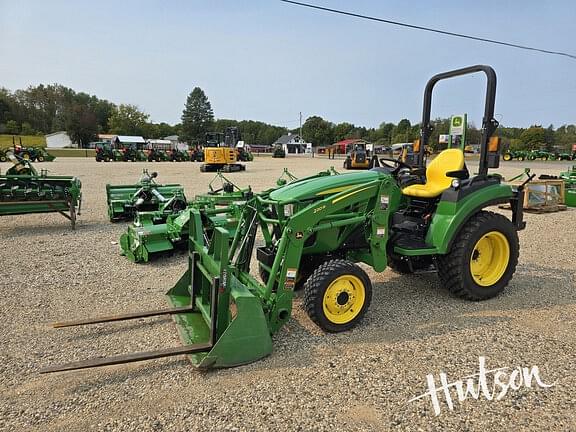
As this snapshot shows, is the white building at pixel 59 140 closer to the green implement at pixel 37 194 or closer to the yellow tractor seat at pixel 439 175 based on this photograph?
the green implement at pixel 37 194

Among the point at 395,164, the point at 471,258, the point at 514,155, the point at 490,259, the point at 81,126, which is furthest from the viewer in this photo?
the point at 81,126

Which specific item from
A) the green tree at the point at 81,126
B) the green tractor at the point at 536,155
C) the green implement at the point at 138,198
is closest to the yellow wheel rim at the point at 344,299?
the green implement at the point at 138,198

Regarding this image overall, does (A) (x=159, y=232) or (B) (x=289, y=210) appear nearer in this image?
(B) (x=289, y=210)

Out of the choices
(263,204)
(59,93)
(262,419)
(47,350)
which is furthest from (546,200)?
(59,93)

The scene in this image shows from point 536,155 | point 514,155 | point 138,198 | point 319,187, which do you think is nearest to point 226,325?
point 319,187

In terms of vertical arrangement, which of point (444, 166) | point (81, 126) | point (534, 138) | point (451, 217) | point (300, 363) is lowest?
point (300, 363)

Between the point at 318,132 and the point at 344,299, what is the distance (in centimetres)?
8921

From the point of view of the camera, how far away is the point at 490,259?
15.7 ft

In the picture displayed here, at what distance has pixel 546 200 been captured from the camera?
35.6 feet

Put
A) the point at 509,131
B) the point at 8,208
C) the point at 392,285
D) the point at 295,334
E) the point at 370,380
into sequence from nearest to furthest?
the point at 370,380
the point at 295,334
the point at 392,285
the point at 8,208
the point at 509,131

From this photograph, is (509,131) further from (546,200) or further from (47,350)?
(47,350)

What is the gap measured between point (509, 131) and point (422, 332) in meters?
84.3

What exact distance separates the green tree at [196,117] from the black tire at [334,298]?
85.8 meters

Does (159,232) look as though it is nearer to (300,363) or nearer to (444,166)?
(300,363)
